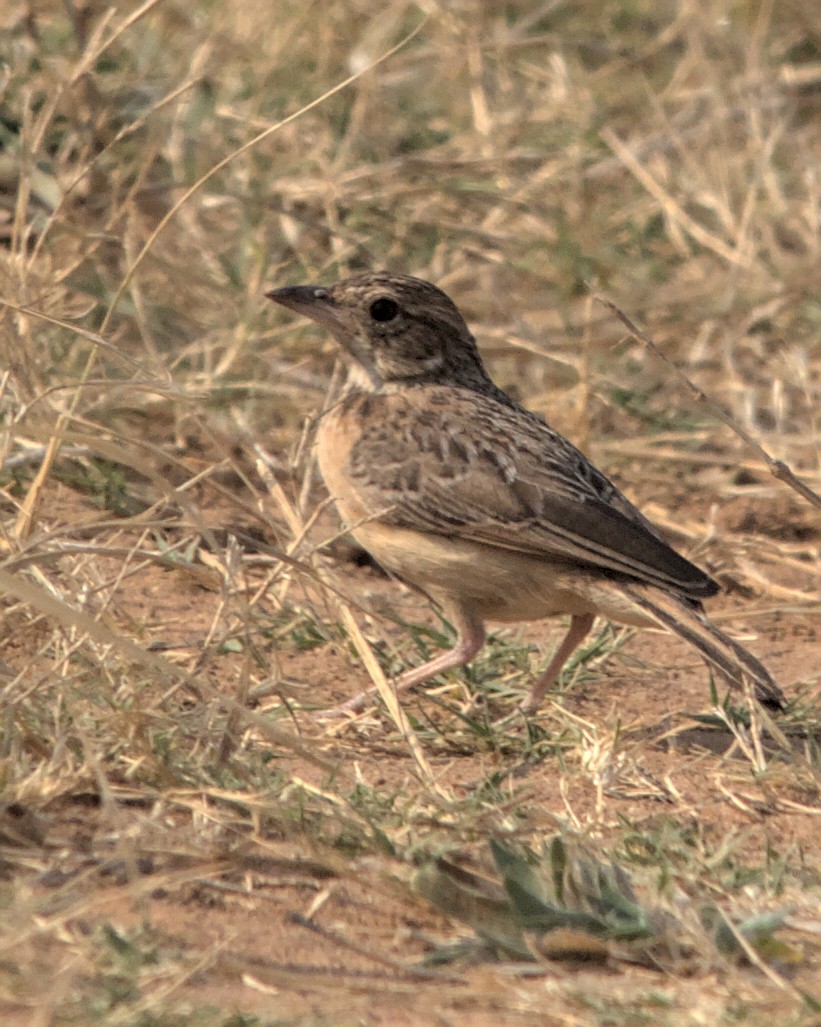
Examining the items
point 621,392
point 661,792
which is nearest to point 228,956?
point 661,792

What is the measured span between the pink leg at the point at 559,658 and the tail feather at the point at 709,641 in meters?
0.35

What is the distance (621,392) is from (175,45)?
3099 millimetres

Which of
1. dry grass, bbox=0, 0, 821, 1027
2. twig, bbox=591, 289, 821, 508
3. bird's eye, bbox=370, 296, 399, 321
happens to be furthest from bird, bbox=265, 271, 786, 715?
twig, bbox=591, 289, 821, 508

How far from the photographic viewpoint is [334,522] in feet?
23.1

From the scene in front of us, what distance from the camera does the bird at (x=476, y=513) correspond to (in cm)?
542

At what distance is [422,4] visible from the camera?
10227mm

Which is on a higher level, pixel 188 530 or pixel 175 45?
pixel 175 45

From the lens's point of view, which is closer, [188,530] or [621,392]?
[188,530]

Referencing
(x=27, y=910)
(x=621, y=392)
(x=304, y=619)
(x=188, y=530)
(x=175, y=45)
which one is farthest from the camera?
(x=175, y=45)

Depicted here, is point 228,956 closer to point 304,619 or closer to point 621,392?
point 304,619

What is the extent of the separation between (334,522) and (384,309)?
40.5 inches

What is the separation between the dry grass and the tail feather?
160 mm

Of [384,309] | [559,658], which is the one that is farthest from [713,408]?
[384,309]

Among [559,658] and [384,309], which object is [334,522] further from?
[559,658]
